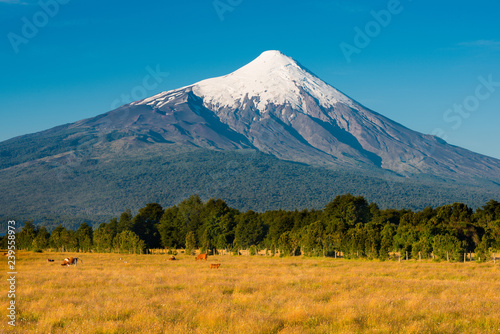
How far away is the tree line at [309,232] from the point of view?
203 ft

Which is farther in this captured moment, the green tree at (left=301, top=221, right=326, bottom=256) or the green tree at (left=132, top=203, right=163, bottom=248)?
the green tree at (left=132, top=203, right=163, bottom=248)

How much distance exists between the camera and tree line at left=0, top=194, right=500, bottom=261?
6197 centimetres

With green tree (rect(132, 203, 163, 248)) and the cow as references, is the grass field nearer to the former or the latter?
the cow

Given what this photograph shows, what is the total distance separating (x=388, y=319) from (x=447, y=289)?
10832 mm

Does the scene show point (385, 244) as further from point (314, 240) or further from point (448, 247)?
point (314, 240)

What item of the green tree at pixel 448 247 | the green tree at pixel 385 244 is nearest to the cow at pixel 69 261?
the green tree at pixel 385 244

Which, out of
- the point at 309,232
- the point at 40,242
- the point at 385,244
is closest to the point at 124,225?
the point at 40,242

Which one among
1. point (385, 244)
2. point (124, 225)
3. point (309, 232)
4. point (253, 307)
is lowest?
point (253, 307)

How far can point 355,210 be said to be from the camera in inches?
3593

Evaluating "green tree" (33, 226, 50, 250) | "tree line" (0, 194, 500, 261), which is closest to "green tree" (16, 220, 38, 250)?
"tree line" (0, 194, 500, 261)

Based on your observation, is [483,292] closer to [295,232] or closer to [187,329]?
[187,329]

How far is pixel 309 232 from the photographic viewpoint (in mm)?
70562

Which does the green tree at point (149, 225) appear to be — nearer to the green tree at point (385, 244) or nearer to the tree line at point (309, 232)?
the tree line at point (309, 232)

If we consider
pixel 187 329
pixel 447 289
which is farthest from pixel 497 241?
pixel 187 329
